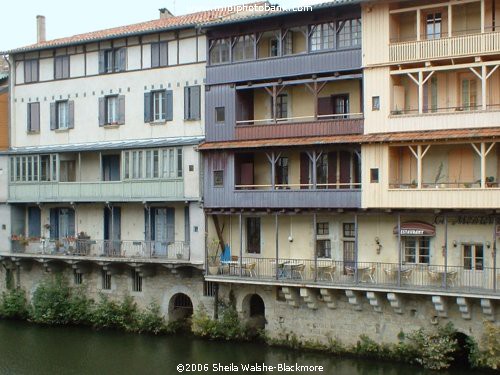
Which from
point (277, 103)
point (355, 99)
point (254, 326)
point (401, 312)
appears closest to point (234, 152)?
point (277, 103)

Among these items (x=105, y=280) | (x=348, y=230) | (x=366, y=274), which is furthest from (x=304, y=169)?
(x=105, y=280)

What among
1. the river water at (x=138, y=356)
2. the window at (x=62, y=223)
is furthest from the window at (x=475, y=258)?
the window at (x=62, y=223)

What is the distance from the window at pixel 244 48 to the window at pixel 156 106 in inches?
178

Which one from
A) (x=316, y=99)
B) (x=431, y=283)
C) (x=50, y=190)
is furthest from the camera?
(x=50, y=190)

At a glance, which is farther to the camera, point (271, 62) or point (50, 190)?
point (50, 190)

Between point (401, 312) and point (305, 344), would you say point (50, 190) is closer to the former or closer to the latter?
point (305, 344)

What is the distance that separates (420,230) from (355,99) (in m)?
6.25

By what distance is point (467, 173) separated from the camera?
28766 millimetres

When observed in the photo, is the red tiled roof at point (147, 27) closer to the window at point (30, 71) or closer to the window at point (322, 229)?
the window at point (30, 71)

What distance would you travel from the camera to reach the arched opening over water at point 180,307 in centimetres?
3550

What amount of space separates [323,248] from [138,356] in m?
9.06

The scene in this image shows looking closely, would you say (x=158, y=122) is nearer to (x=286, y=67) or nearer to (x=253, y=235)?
(x=253, y=235)

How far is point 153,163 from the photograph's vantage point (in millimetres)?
35094

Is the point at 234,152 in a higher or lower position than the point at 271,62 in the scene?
lower
